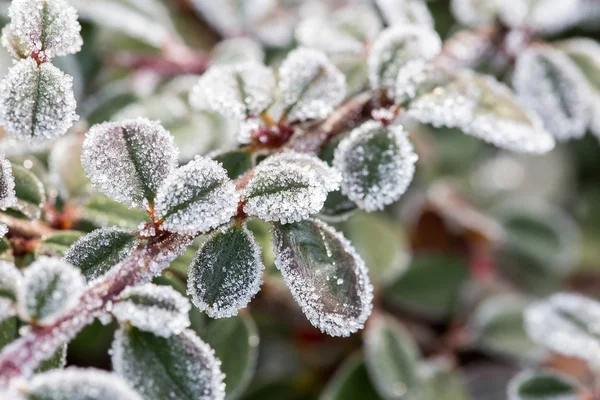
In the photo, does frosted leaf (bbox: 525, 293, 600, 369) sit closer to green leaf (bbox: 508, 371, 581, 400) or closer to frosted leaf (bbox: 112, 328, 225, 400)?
green leaf (bbox: 508, 371, 581, 400)

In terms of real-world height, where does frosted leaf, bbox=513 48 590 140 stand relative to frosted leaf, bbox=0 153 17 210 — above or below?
below

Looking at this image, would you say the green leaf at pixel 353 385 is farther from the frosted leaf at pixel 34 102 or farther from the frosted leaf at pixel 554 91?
the frosted leaf at pixel 34 102

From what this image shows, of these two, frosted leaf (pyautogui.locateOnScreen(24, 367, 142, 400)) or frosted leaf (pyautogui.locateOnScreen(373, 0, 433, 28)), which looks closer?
frosted leaf (pyautogui.locateOnScreen(24, 367, 142, 400))

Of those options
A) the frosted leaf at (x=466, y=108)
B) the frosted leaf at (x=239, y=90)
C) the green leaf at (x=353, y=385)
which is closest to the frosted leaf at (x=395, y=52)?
the frosted leaf at (x=466, y=108)

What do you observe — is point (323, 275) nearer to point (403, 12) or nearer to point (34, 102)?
point (34, 102)

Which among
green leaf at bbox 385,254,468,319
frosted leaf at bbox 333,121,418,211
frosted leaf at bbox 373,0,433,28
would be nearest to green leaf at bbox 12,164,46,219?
frosted leaf at bbox 333,121,418,211

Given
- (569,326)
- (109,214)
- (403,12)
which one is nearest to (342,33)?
(403,12)
